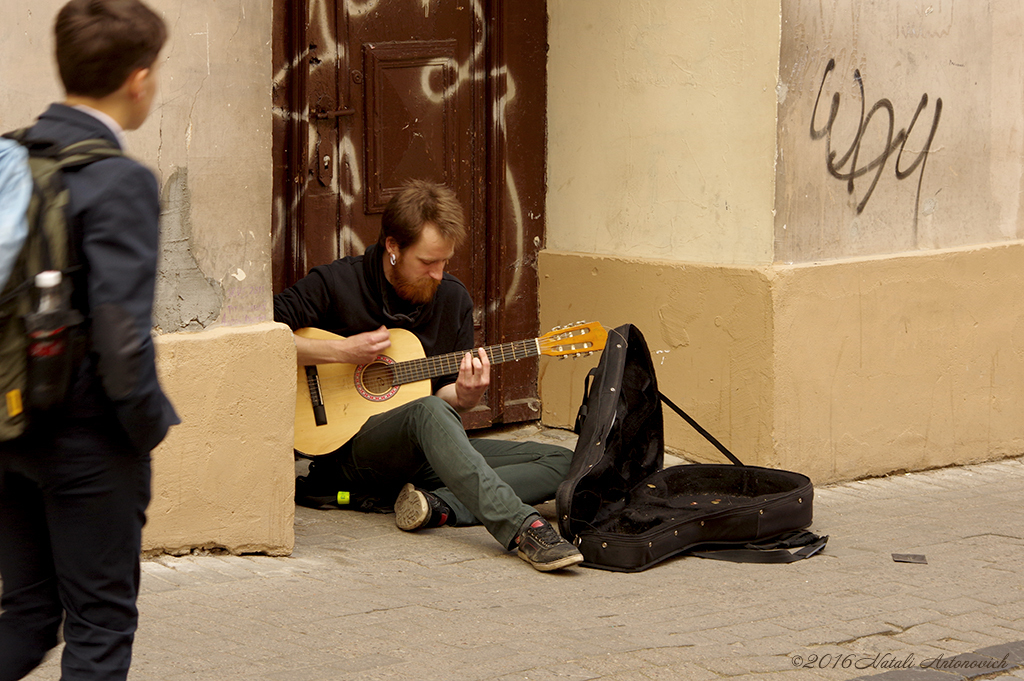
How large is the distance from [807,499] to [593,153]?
A: 2157mm

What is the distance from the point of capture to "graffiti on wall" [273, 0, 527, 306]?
538 centimetres

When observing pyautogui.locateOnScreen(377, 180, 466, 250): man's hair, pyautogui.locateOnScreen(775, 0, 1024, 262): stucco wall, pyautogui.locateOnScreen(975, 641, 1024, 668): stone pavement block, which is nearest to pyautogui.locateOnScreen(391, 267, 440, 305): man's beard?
pyautogui.locateOnScreen(377, 180, 466, 250): man's hair

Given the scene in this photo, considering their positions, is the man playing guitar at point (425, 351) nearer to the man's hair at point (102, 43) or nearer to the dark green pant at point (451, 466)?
the dark green pant at point (451, 466)

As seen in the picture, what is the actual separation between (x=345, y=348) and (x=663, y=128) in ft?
6.23

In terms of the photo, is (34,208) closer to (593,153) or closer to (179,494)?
(179,494)

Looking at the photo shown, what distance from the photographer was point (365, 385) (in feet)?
16.0

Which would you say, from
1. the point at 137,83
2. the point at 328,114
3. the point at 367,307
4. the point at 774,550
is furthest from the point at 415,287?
the point at 137,83

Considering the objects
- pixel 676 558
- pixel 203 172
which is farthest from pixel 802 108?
pixel 203 172

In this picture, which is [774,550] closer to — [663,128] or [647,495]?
[647,495]

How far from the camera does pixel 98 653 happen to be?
2314 millimetres

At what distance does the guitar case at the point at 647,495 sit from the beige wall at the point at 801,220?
1.79 ft

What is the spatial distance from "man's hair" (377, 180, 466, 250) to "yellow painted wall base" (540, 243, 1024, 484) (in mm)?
1281

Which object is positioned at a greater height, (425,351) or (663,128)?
(663,128)

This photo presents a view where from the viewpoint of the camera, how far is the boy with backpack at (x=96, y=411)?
2.21 m
